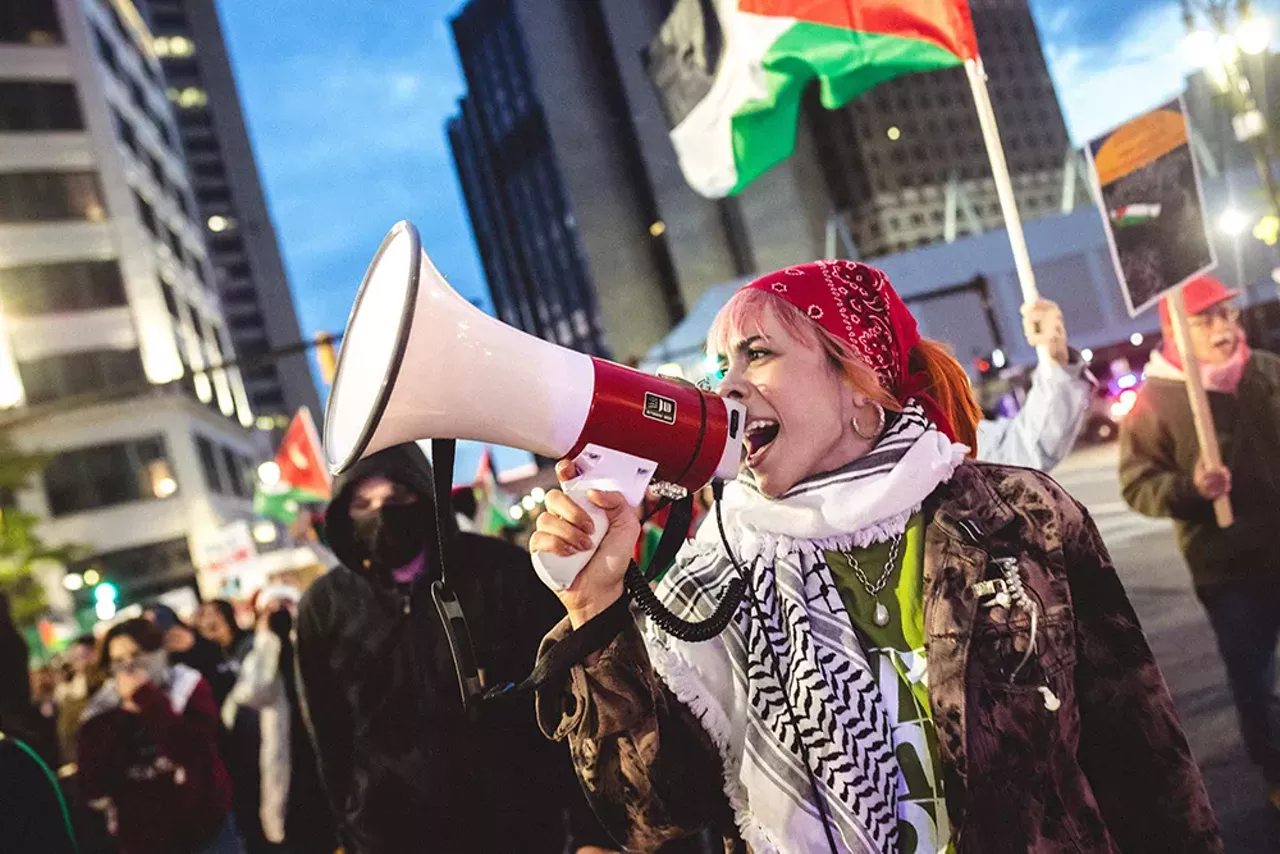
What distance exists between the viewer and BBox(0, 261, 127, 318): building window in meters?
27.2

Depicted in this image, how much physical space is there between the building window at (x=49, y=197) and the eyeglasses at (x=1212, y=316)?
3211 centimetres

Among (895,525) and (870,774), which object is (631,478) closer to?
(895,525)

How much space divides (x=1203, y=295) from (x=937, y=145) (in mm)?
39574

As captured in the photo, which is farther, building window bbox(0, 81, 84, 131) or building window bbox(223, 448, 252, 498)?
building window bbox(223, 448, 252, 498)

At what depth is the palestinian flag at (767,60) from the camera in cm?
361

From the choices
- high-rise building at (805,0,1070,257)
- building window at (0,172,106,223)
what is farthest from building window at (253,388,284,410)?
high-rise building at (805,0,1070,257)

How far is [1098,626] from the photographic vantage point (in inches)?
66.3

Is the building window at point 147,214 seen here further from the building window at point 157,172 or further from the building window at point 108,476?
the building window at point 108,476

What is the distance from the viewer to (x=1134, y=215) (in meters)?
3.79

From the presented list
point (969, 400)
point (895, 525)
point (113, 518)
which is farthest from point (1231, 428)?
point (113, 518)

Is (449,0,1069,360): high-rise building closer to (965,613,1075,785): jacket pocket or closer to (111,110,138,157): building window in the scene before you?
(111,110,138,157): building window

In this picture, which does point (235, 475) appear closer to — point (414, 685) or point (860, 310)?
point (414, 685)

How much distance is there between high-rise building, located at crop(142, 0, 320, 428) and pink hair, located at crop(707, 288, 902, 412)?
241 feet

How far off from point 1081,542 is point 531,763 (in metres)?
1.76
